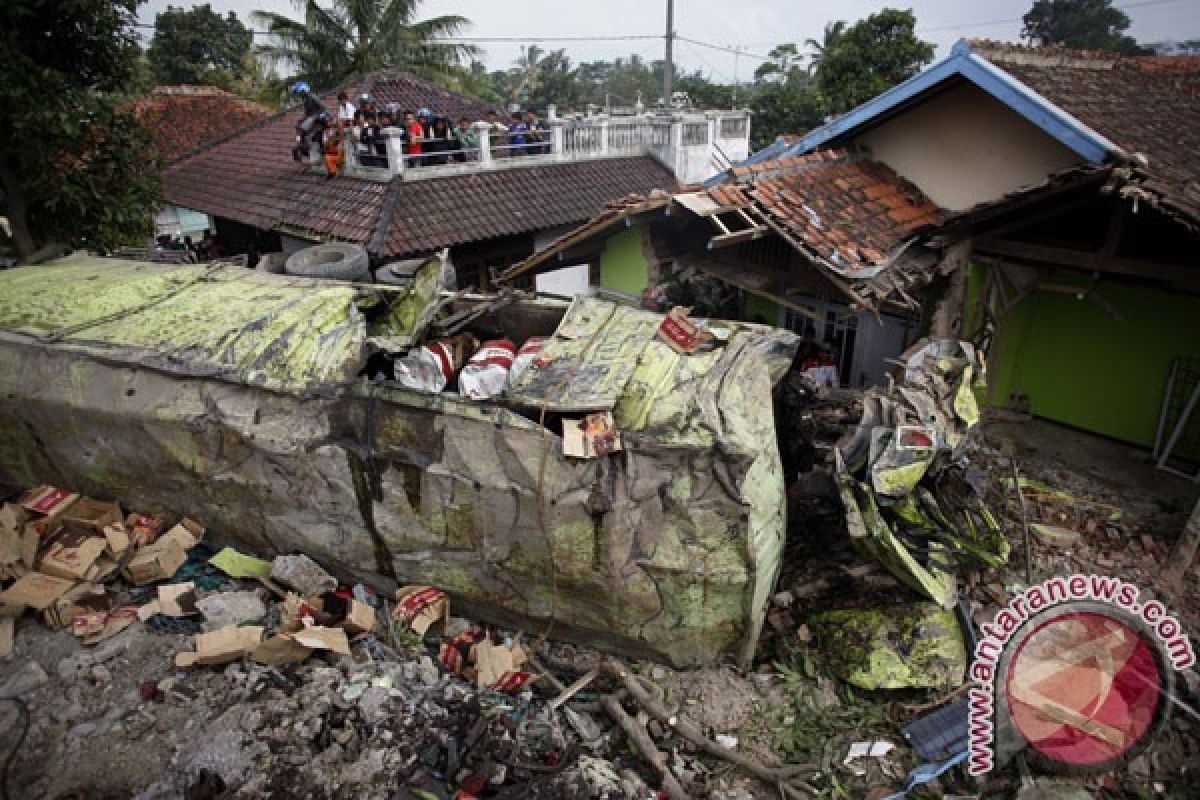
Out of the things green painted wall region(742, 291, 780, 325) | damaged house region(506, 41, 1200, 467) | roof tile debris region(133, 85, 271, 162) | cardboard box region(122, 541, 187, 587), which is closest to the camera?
cardboard box region(122, 541, 187, 587)

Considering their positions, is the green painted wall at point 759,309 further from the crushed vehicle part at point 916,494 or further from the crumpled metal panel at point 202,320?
the crumpled metal panel at point 202,320

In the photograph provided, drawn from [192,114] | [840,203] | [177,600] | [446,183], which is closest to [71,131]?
[446,183]

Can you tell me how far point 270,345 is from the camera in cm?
510

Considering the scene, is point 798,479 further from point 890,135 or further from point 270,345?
point 890,135

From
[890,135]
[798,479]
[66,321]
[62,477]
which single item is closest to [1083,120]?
[890,135]

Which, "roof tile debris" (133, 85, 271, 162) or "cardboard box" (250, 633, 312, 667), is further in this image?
"roof tile debris" (133, 85, 271, 162)

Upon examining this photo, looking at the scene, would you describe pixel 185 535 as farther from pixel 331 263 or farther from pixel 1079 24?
pixel 1079 24

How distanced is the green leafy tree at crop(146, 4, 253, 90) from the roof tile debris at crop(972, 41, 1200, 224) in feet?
87.1

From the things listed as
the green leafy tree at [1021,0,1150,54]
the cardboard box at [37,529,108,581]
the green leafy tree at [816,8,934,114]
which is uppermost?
the green leafy tree at [1021,0,1150,54]

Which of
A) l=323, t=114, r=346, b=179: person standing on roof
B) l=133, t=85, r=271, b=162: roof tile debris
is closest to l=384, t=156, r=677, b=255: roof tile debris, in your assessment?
l=323, t=114, r=346, b=179: person standing on roof

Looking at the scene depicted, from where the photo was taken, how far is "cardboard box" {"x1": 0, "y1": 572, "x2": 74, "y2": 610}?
475 cm

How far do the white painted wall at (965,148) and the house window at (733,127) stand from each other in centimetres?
797

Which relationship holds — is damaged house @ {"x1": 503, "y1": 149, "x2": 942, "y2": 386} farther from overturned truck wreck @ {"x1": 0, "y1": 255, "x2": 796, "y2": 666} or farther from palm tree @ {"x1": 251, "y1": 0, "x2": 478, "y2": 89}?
palm tree @ {"x1": 251, "y1": 0, "x2": 478, "y2": 89}

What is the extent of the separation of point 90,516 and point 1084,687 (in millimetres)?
7310
